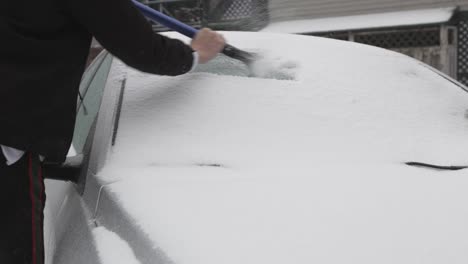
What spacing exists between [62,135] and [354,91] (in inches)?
39.5

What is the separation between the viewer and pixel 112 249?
1429mm

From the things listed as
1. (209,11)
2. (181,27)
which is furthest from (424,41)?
(181,27)

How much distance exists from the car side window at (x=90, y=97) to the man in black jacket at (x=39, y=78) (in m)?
0.57

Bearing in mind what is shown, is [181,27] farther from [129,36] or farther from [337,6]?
[337,6]

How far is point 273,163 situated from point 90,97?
107 cm

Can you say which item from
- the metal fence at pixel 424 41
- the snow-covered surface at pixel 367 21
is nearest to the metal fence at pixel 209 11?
the snow-covered surface at pixel 367 21

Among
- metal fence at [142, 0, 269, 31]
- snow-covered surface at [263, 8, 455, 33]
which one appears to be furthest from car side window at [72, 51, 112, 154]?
metal fence at [142, 0, 269, 31]

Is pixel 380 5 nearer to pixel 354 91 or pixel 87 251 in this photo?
pixel 354 91

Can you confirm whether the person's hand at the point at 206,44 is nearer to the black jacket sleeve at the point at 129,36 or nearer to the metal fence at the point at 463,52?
the black jacket sleeve at the point at 129,36

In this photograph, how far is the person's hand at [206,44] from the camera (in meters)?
1.91

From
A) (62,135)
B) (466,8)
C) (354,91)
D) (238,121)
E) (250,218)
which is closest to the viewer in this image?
(250,218)

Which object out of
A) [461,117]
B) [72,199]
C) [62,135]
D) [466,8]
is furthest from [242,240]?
[466,8]

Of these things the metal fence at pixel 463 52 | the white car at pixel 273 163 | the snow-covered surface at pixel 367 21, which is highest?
the white car at pixel 273 163

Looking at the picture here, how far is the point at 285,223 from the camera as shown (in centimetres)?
134
